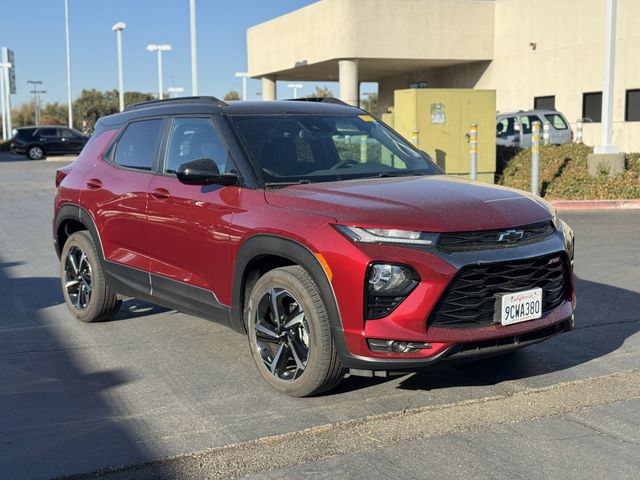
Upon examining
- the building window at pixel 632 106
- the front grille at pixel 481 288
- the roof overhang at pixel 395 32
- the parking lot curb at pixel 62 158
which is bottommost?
the front grille at pixel 481 288

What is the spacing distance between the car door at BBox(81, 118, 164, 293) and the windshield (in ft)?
3.28

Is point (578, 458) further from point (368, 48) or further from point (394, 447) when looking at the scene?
point (368, 48)

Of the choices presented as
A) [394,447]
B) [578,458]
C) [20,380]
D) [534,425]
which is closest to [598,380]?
[534,425]

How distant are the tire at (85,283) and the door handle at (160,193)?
1.12m

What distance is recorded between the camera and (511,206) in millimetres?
4629

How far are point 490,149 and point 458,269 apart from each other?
45.6ft

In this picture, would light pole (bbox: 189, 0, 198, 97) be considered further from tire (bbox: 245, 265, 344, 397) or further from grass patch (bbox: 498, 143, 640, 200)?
tire (bbox: 245, 265, 344, 397)

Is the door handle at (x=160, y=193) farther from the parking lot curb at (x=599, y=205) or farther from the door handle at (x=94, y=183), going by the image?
the parking lot curb at (x=599, y=205)

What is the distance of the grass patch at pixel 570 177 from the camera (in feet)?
53.6

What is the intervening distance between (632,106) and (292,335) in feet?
84.2

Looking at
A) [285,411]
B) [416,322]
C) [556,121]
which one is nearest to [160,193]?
[285,411]

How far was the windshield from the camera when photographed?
207 inches

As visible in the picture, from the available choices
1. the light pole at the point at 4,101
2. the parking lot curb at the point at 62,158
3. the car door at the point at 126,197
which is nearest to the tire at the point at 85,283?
the car door at the point at 126,197

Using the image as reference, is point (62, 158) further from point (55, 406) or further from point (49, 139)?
point (55, 406)
